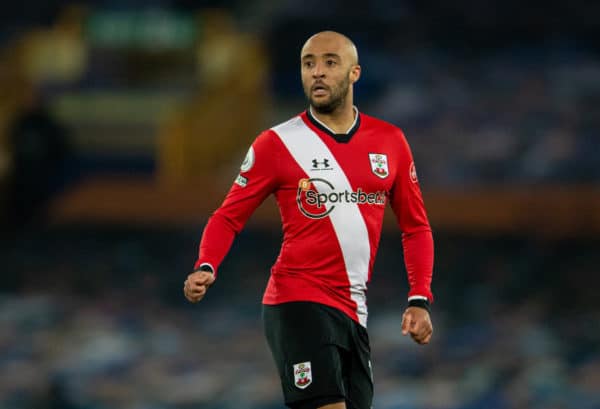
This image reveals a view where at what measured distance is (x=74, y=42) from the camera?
44.2ft

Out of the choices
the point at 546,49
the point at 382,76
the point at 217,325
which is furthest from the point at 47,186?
the point at 546,49

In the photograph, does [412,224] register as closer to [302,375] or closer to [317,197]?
[317,197]

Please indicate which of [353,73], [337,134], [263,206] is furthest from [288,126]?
[263,206]

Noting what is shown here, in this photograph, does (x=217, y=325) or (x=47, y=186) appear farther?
(x=47, y=186)

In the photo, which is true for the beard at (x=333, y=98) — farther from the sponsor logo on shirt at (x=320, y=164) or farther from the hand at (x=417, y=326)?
the hand at (x=417, y=326)

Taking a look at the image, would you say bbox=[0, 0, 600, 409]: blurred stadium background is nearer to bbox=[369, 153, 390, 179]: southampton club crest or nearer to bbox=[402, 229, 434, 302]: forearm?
bbox=[402, 229, 434, 302]: forearm

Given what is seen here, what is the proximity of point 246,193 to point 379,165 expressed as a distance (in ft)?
1.61

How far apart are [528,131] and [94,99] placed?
16.1 ft

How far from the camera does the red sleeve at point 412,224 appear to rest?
4148mm

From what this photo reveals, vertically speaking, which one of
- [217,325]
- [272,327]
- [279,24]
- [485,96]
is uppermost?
[279,24]

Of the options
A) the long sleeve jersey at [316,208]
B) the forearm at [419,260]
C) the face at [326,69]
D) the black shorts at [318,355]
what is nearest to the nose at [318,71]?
the face at [326,69]

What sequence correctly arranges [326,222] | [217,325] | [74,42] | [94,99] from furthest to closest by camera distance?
1. [74,42]
2. [94,99]
3. [217,325]
4. [326,222]

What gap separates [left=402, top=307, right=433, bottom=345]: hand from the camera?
3957mm

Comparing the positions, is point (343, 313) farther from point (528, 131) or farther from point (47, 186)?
point (47, 186)
